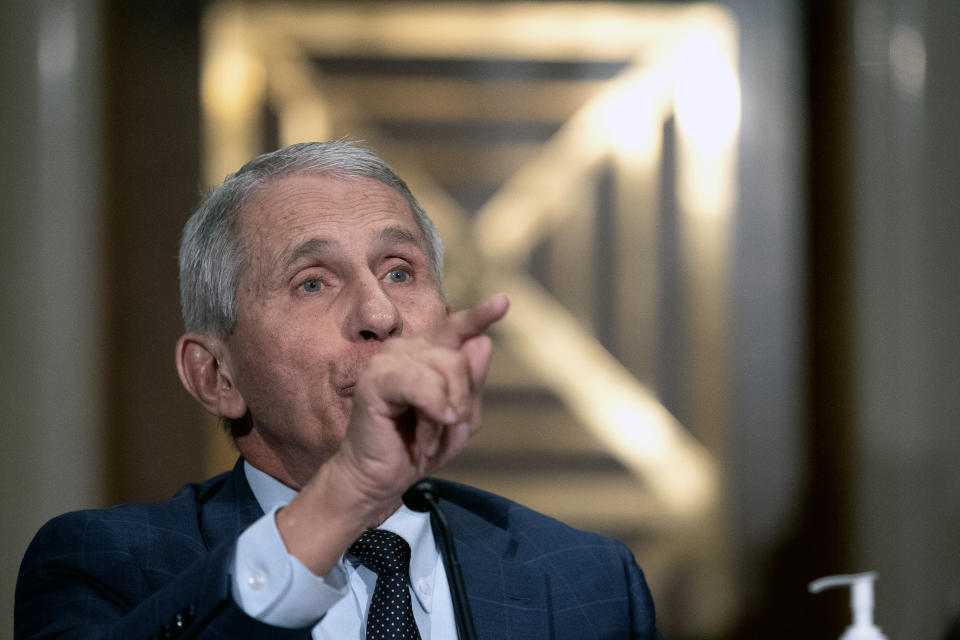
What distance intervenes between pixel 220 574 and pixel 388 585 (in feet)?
1.16

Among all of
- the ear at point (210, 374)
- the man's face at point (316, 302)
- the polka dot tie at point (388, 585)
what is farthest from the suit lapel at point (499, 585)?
the ear at point (210, 374)

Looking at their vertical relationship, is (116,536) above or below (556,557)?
above

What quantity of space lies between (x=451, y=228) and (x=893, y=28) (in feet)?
4.90

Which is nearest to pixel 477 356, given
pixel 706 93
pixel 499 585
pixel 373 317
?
pixel 373 317

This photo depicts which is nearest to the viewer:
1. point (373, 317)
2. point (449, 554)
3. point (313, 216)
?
point (449, 554)

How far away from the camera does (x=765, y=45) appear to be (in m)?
3.45

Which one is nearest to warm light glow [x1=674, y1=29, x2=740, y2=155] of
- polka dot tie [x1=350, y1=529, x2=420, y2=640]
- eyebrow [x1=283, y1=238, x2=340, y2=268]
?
eyebrow [x1=283, y1=238, x2=340, y2=268]

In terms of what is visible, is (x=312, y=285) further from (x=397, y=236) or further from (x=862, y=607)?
(x=862, y=607)

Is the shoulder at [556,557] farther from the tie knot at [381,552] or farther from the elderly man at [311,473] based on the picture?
the tie knot at [381,552]

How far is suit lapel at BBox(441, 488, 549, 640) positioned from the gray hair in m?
0.38

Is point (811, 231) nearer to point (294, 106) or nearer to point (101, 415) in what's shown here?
point (294, 106)

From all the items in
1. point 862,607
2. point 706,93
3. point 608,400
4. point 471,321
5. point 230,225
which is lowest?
point 608,400

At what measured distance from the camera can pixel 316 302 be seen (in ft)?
4.39

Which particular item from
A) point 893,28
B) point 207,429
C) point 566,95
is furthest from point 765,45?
point 207,429
